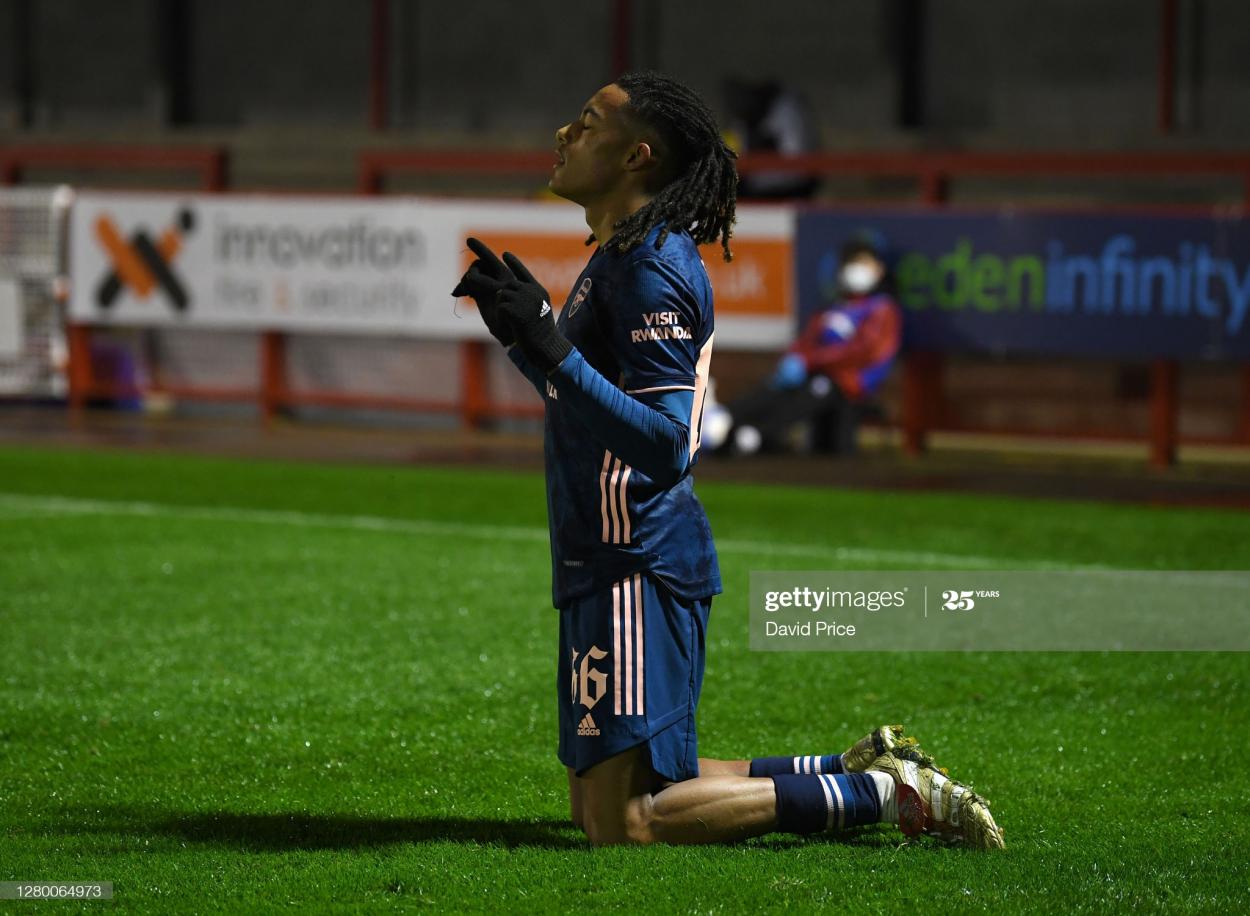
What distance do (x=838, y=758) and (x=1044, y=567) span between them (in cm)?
461

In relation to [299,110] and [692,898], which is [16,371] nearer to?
[299,110]

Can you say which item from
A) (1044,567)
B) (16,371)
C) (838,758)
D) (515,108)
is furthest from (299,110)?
(838,758)

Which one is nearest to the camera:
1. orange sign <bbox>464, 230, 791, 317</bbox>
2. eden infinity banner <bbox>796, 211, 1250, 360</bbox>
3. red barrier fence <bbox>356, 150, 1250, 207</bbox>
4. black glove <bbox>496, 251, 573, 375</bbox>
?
black glove <bbox>496, 251, 573, 375</bbox>

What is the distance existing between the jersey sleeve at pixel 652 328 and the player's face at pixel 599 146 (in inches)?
10.7

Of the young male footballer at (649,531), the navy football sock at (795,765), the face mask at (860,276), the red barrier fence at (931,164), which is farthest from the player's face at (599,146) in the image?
the face mask at (860,276)

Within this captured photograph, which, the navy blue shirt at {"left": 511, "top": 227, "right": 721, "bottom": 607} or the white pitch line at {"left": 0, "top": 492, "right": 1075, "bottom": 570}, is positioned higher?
the navy blue shirt at {"left": 511, "top": 227, "right": 721, "bottom": 607}

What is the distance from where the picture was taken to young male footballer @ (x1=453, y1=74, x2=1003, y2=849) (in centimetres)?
445

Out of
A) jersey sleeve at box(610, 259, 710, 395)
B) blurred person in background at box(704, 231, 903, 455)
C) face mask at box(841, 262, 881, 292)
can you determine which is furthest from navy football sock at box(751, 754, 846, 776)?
face mask at box(841, 262, 881, 292)

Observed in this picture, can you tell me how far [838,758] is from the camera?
196 inches

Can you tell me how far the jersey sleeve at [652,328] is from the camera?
4.40 meters

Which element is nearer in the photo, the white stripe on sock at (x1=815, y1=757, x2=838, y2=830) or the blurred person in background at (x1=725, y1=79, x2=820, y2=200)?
the white stripe on sock at (x1=815, y1=757, x2=838, y2=830)

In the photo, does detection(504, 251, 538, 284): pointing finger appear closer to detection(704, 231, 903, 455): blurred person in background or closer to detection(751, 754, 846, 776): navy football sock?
detection(751, 754, 846, 776): navy football sock

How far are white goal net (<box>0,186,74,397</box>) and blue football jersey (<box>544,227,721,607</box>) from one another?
1419 centimetres

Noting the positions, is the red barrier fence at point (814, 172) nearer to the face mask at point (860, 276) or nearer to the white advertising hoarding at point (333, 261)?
the white advertising hoarding at point (333, 261)
